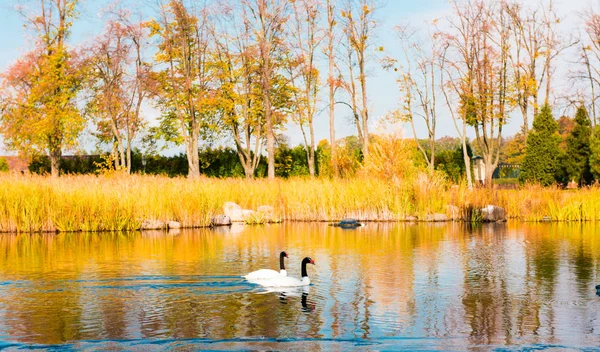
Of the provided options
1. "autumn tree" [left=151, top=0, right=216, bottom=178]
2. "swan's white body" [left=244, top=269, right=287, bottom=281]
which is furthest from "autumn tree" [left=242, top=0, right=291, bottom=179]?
"swan's white body" [left=244, top=269, right=287, bottom=281]

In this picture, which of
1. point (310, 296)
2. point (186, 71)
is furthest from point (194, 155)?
point (310, 296)

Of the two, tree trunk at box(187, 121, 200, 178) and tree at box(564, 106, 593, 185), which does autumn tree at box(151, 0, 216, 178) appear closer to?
tree trunk at box(187, 121, 200, 178)

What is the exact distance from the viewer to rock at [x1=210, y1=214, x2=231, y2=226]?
2347 cm

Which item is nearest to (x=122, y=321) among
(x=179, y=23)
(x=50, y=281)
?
(x=50, y=281)

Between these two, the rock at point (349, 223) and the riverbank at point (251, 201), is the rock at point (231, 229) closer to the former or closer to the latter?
the riverbank at point (251, 201)

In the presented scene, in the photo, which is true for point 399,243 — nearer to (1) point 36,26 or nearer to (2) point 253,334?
(2) point 253,334

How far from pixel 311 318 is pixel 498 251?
7682 millimetres

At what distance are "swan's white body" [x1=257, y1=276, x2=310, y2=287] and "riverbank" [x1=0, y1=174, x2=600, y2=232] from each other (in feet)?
37.1

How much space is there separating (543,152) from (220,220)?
66.0 ft

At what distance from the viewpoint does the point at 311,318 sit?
8797 mm

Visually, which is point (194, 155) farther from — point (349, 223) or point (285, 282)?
point (285, 282)

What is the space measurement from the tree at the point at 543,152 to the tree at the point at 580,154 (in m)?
0.80

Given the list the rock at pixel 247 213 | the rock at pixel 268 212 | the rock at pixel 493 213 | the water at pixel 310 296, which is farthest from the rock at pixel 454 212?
the water at pixel 310 296

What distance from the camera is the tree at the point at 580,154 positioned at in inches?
1484
